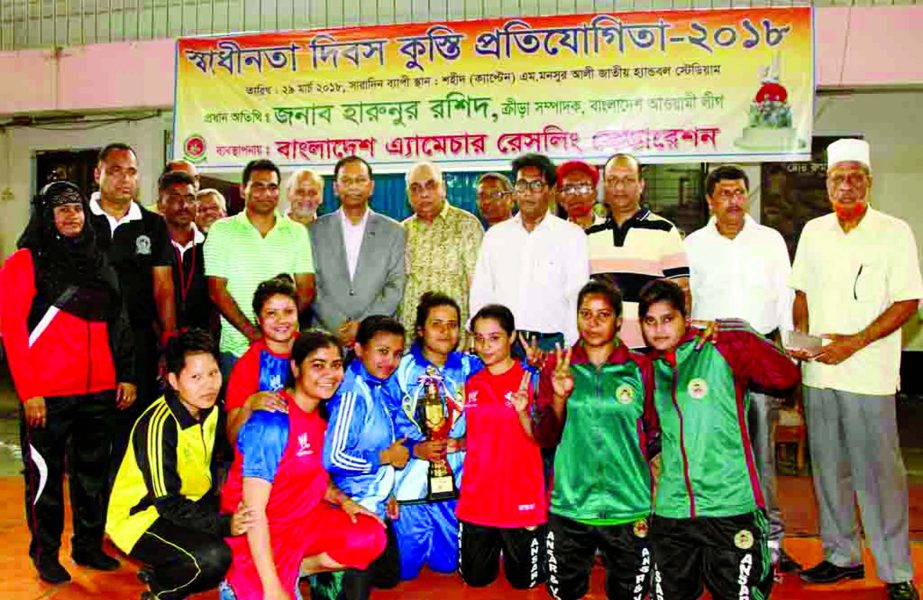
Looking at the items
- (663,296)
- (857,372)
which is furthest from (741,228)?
(663,296)

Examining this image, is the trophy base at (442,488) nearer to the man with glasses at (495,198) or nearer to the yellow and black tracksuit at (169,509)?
the yellow and black tracksuit at (169,509)

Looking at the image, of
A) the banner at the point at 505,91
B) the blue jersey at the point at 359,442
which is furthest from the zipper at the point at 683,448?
the banner at the point at 505,91

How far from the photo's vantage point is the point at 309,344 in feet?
11.1

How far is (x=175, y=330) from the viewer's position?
4.50m

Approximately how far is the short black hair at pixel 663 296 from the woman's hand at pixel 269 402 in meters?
1.54

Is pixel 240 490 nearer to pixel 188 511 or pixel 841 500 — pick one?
pixel 188 511

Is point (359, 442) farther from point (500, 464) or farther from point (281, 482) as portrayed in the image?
point (500, 464)

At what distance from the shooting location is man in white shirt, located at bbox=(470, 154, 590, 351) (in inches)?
172

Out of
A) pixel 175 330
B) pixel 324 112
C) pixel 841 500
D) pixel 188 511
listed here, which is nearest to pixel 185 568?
pixel 188 511

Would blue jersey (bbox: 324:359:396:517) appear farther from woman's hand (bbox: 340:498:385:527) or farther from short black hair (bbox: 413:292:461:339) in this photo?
short black hair (bbox: 413:292:461:339)

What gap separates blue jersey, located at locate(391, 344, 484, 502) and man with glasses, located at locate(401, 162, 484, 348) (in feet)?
2.00

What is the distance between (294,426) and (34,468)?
1513 millimetres

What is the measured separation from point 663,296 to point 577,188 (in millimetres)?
1658

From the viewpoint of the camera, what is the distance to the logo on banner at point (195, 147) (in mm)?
7344
